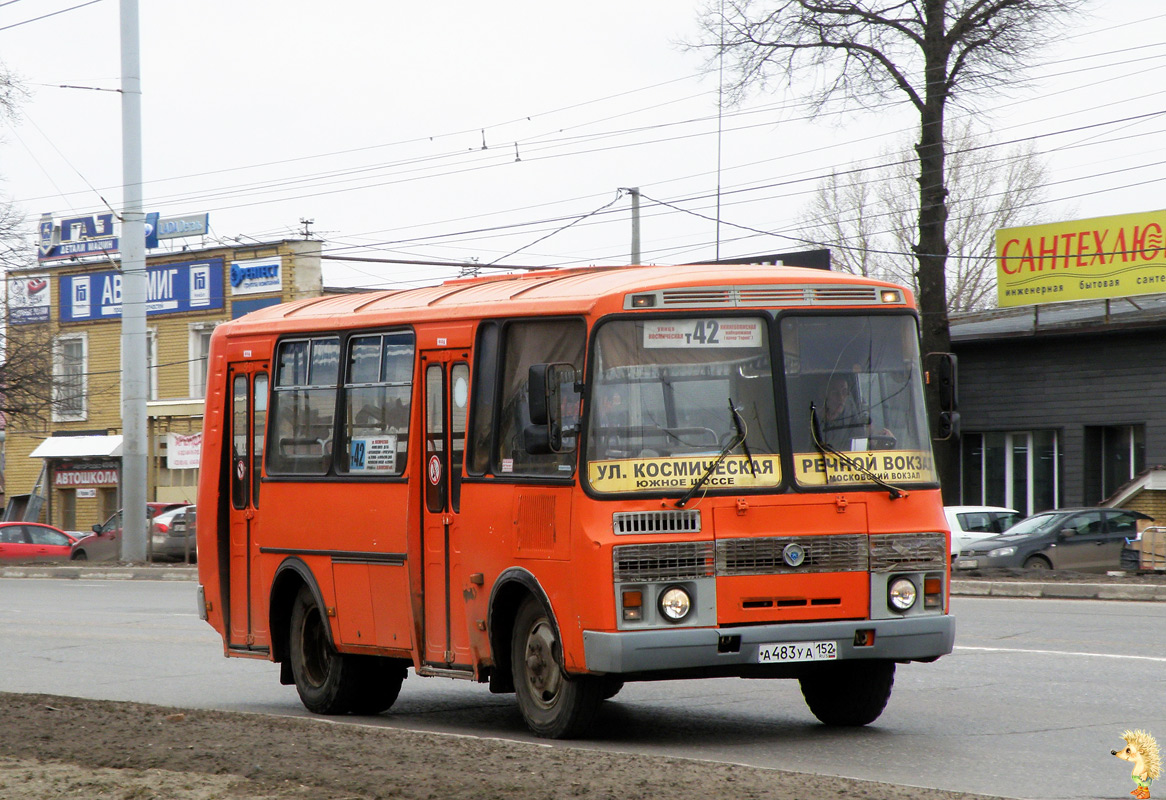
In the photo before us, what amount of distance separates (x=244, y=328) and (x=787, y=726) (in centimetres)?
Answer: 500

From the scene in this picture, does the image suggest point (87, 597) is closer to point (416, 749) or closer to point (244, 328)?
point (244, 328)

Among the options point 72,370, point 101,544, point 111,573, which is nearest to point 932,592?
point 111,573

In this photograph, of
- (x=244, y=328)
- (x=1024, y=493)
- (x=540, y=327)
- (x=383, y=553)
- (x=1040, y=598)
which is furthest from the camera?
(x=1024, y=493)

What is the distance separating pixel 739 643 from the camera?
845 cm

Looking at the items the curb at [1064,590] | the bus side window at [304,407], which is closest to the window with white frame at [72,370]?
the curb at [1064,590]

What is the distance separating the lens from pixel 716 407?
8.73 m

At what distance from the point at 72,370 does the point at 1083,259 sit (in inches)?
1270

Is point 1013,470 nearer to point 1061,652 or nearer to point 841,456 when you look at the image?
point 1061,652

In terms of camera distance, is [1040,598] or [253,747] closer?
[253,747]

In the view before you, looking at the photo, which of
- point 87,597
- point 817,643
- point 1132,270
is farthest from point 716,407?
point 1132,270

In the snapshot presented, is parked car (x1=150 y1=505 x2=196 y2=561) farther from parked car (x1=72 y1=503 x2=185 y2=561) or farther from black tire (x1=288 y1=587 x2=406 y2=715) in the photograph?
black tire (x1=288 y1=587 x2=406 y2=715)

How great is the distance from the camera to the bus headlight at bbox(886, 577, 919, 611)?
8797 millimetres

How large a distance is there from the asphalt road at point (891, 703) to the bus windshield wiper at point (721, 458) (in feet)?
4.44

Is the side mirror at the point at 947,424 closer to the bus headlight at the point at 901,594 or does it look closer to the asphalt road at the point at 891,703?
the bus headlight at the point at 901,594
